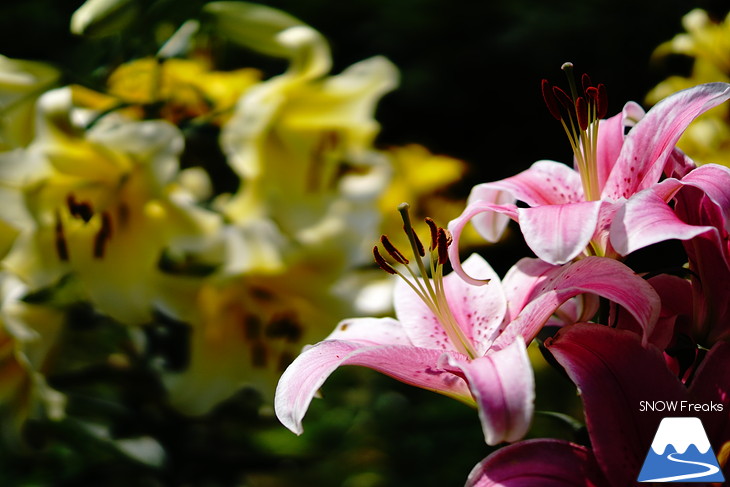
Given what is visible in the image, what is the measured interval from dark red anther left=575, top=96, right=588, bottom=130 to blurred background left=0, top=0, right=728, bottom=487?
0.15 metres

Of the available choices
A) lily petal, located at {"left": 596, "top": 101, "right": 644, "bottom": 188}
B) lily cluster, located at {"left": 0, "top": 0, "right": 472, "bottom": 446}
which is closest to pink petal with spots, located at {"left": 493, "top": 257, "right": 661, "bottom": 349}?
lily petal, located at {"left": 596, "top": 101, "right": 644, "bottom": 188}

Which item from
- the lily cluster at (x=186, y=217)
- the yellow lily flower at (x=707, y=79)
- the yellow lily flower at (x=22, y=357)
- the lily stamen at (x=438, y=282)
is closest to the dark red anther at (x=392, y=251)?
the lily stamen at (x=438, y=282)

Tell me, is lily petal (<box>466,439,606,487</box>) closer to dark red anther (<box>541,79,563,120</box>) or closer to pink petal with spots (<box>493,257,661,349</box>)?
pink petal with spots (<box>493,257,661,349</box>)

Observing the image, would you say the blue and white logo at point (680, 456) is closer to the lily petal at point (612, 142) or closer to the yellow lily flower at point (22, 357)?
the lily petal at point (612, 142)

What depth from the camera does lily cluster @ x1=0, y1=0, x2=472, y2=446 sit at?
0.79 meters

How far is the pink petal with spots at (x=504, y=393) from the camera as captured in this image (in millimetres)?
341

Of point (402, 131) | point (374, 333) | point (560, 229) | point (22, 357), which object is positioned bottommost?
point (402, 131)

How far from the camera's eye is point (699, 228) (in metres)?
0.37

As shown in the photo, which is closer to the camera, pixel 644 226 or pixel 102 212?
pixel 644 226

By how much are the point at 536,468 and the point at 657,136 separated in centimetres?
17

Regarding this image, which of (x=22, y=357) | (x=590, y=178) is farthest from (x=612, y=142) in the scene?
(x=22, y=357)

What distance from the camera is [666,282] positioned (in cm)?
46

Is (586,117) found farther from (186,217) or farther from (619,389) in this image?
(186,217)

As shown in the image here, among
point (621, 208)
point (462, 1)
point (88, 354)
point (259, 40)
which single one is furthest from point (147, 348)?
point (462, 1)
